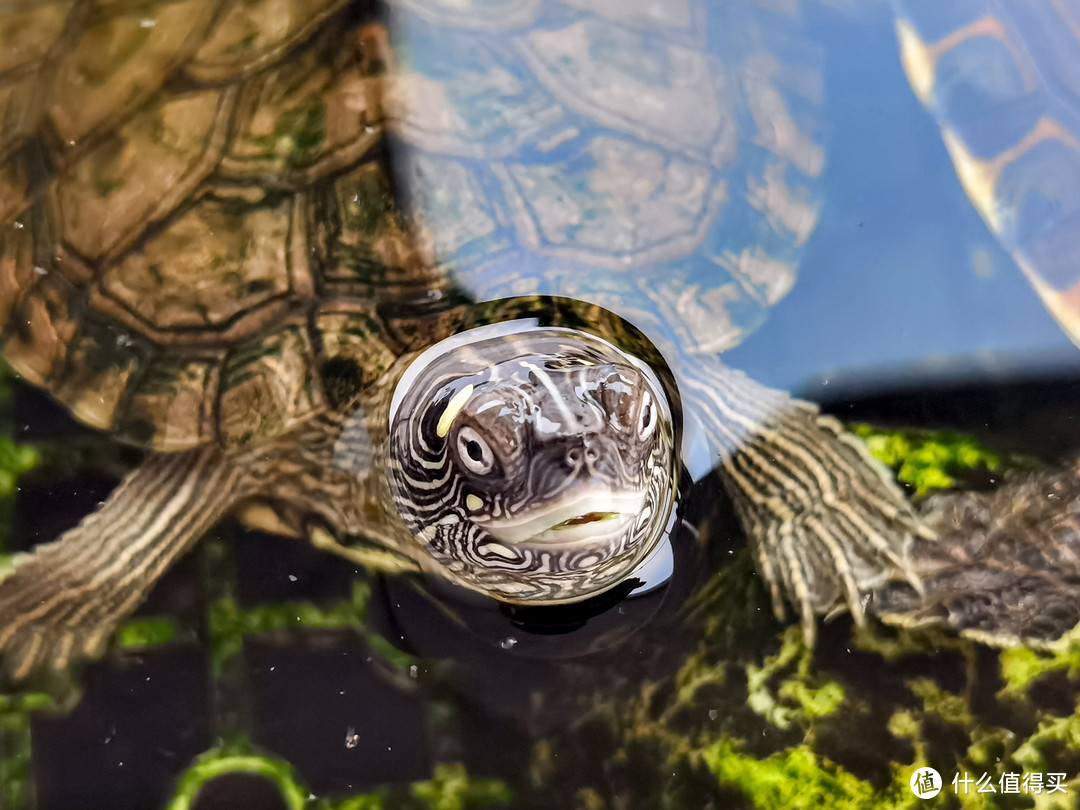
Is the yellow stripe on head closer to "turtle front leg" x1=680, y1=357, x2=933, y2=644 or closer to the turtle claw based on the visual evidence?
"turtle front leg" x1=680, y1=357, x2=933, y2=644

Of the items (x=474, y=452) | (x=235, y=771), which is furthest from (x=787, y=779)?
(x=235, y=771)

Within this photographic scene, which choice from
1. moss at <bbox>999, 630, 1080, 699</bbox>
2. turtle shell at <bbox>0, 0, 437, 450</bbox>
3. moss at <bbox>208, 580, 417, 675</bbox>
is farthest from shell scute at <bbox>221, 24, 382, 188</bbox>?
moss at <bbox>999, 630, 1080, 699</bbox>

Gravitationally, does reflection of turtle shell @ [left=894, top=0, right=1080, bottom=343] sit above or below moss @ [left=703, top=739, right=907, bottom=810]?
above

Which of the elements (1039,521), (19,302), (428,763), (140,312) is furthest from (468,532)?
(1039,521)

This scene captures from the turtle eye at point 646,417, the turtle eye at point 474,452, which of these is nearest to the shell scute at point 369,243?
the turtle eye at point 474,452

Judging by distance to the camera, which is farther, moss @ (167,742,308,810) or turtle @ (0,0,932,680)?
moss @ (167,742,308,810)

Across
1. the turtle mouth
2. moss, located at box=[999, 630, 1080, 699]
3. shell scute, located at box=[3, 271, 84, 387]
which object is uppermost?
shell scute, located at box=[3, 271, 84, 387]
